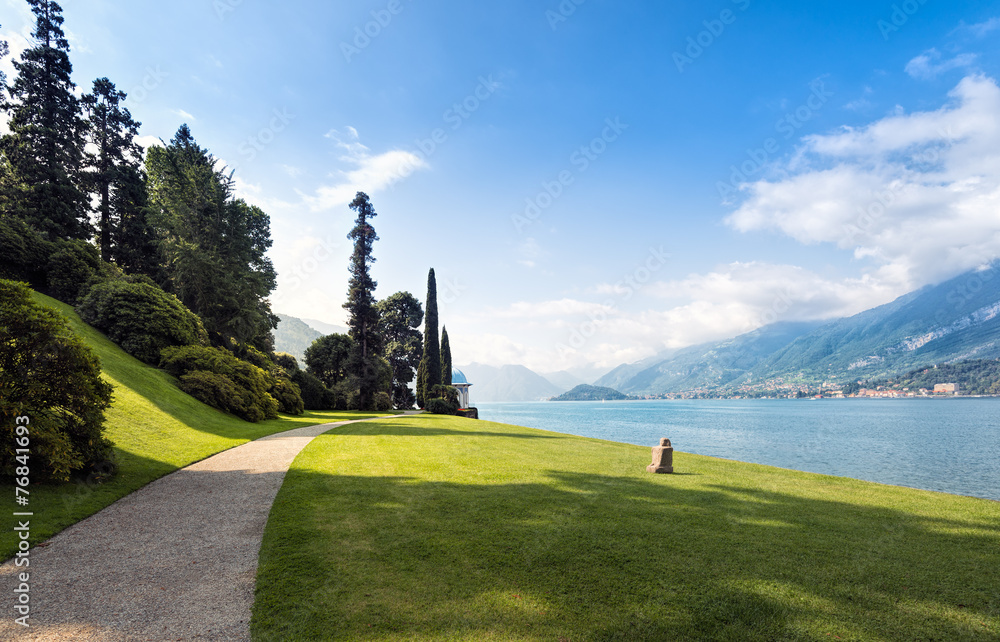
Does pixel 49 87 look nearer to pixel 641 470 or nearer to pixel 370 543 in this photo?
pixel 370 543

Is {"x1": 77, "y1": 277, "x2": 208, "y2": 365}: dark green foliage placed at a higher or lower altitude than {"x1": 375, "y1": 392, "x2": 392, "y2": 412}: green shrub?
higher

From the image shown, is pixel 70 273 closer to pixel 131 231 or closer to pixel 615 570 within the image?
pixel 131 231

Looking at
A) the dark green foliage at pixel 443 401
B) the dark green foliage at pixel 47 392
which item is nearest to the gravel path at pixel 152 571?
the dark green foliage at pixel 47 392

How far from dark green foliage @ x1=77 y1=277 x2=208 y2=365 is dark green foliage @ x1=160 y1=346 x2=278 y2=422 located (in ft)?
2.91

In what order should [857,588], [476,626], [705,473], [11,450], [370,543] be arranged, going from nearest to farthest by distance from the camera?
[476,626] → [857,588] → [370,543] → [11,450] → [705,473]

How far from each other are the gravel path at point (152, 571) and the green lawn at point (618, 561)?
1.17ft

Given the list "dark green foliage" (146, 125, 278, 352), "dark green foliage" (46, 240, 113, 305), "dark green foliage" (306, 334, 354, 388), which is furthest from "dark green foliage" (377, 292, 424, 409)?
"dark green foliage" (46, 240, 113, 305)

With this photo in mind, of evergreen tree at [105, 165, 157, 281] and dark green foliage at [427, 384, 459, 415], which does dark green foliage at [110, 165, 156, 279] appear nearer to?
evergreen tree at [105, 165, 157, 281]

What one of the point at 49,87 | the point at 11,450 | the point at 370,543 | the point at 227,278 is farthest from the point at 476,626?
the point at 49,87

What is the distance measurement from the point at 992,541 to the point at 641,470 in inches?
231

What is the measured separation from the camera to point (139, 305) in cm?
1923

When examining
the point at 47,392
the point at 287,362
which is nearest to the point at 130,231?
the point at 287,362

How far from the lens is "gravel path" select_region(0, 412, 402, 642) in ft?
11.7

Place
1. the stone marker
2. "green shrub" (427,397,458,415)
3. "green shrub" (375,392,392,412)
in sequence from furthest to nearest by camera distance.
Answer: "green shrub" (375,392,392,412)
"green shrub" (427,397,458,415)
the stone marker
